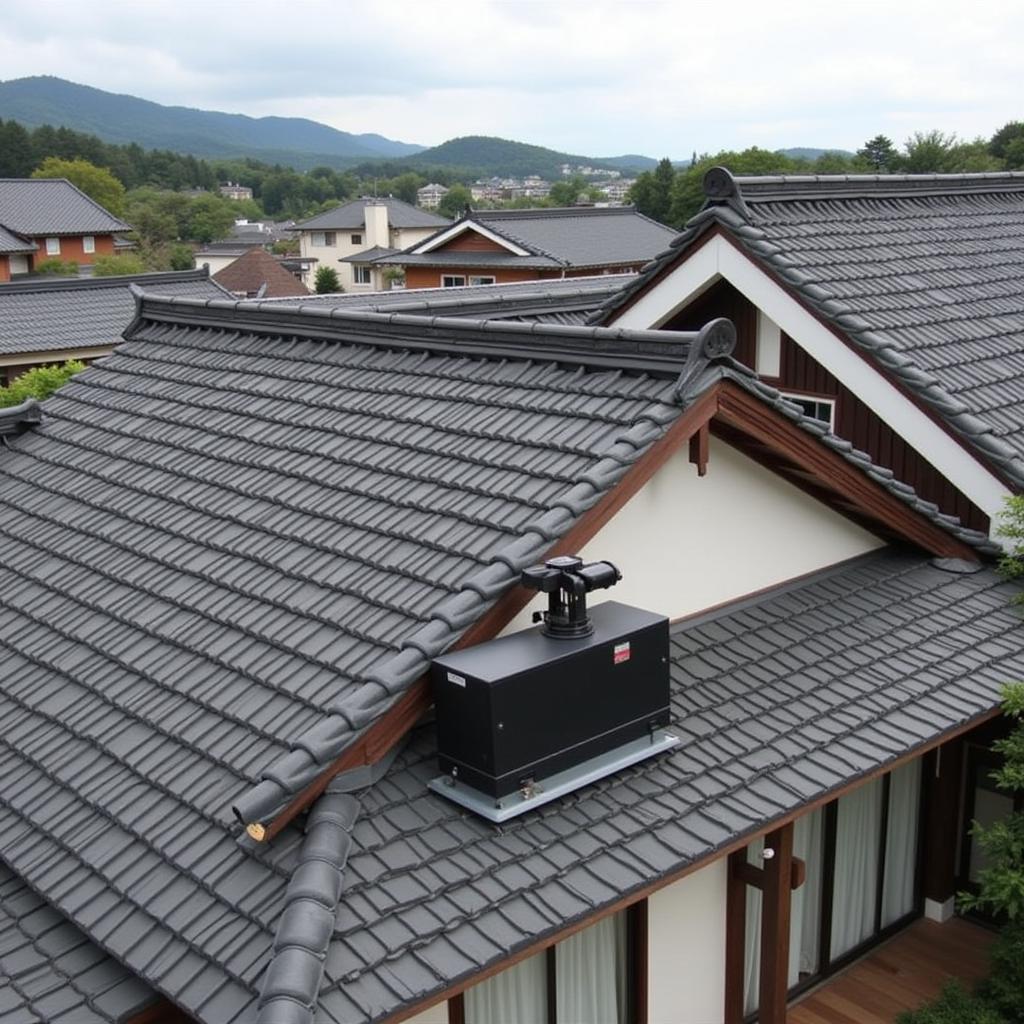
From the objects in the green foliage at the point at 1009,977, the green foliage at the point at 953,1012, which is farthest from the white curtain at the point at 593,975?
the green foliage at the point at 1009,977

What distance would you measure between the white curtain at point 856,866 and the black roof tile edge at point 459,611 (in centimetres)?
313

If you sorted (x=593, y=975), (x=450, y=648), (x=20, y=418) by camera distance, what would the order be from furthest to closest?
(x=20, y=418) < (x=593, y=975) < (x=450, y=648)

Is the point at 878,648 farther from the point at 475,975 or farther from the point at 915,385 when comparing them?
the point at 475,975

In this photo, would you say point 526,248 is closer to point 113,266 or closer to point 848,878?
point 113,266

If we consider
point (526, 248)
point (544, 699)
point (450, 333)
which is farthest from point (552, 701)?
point (526, 248)

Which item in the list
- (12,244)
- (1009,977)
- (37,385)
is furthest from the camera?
(12,244)

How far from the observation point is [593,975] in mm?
5516

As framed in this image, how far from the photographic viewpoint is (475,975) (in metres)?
3.89

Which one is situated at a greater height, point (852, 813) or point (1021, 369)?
point (1021, 369)

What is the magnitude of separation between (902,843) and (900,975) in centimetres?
89

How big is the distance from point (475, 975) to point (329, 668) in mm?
1663

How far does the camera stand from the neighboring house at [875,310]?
8.11m

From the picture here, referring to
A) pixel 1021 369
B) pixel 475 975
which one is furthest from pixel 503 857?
pixel 1021 369

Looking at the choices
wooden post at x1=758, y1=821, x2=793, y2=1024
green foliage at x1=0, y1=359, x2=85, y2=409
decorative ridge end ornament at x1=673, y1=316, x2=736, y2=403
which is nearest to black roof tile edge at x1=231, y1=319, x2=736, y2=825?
decorative ridge end ornament at x1=673, y1=316, x2=736, y2=403
